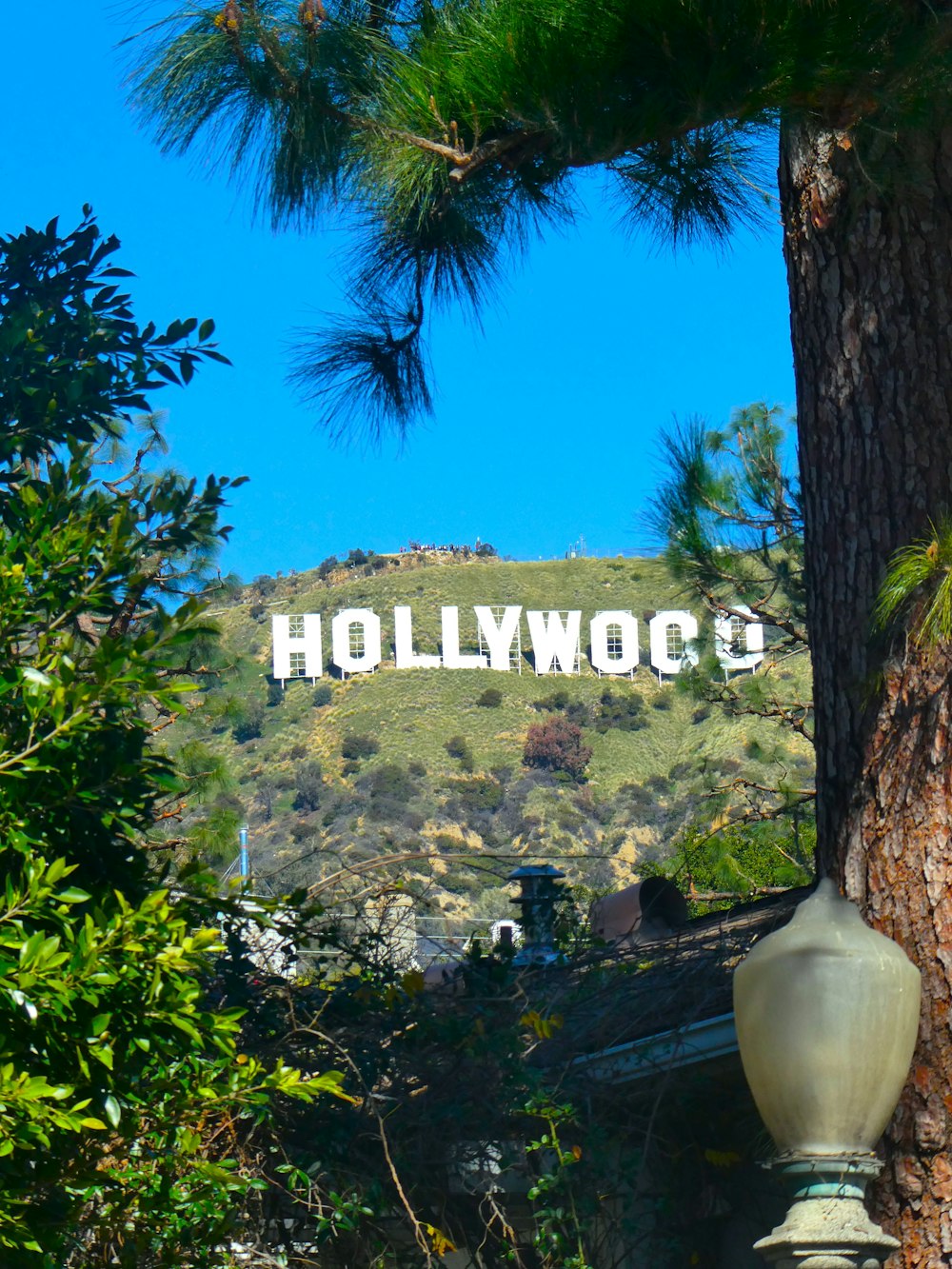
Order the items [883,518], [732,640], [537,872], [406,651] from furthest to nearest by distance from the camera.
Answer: [406,651], [732,640], [537,872], [883,518]

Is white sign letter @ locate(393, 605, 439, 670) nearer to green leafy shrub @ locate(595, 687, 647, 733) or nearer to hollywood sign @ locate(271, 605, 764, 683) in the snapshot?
hollywood sign @ locate(271, 605, 764, 683)

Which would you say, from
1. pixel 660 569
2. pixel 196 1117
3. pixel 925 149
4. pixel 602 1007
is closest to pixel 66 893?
pixel 196 1117

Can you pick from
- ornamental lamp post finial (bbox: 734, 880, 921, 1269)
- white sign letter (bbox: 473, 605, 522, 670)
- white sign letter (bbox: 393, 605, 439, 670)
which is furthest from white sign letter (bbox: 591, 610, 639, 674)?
ornamental lamp post finial (bbox: 734, 880, 921, 1269)

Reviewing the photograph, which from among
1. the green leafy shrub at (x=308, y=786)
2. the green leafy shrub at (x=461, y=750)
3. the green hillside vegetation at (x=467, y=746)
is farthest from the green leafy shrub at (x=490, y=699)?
the green leafy shrub at (x=308, y=786)

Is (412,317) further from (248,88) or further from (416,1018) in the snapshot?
(416,1018)

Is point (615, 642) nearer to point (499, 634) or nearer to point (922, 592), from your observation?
point (499, 634)

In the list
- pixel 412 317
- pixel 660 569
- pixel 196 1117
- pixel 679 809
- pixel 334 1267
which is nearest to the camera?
pixel 196 1117

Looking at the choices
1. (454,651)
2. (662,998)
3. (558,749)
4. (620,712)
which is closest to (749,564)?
(662,998)
